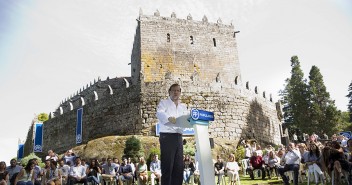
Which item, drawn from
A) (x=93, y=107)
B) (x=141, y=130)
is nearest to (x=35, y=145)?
(x=93, y=107)

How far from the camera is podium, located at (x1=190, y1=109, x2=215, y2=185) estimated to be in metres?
3.88

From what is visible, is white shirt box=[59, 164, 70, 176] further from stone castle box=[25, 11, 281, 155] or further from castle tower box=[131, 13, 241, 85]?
Result: castle tower box=[131, 13, 241, 85]

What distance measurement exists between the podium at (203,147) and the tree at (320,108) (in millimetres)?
32439

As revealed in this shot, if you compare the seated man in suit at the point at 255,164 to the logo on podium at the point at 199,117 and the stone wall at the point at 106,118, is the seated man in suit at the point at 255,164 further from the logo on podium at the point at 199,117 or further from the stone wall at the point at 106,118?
the logo on podium at the point at 199,117

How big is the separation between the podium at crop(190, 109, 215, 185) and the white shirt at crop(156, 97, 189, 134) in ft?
1.77

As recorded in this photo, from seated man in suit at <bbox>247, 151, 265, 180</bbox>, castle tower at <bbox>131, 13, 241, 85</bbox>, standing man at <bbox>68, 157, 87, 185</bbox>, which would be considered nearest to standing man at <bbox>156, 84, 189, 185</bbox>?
standing man at <bbox>68, 157, 87, 185</bbox>

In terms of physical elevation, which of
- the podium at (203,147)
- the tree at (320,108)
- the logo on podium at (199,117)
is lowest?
the podium at (203,147)

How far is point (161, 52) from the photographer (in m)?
30.9

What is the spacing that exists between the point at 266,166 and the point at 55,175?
8141mm

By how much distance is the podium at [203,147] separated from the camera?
3.88m

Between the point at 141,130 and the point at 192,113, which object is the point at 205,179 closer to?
the point at 192,113

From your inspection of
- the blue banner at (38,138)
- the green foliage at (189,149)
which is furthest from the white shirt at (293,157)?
the blue banner at (38,138)

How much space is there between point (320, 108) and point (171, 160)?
34.3 metres

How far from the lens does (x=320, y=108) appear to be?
116 feet
